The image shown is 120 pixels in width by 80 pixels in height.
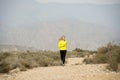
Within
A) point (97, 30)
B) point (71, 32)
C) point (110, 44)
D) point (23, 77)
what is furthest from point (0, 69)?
point (97, 30)

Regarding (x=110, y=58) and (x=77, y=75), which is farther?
(x=110, y=58)

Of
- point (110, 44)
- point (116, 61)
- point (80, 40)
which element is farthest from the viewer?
point (80, 40)

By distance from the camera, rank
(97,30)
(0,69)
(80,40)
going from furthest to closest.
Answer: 1. (97,30)
2. (80,40)
3. (0,69)

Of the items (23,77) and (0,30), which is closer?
(23,77)

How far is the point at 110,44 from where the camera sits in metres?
30.8

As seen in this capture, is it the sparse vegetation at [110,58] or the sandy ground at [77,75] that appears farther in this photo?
the sparse vegetation at [110,58]

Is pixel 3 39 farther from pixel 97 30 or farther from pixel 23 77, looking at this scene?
pixel 23 77

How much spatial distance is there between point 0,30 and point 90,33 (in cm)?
3859

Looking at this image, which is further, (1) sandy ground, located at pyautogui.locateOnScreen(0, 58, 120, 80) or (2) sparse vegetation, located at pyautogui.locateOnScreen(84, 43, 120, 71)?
(2) sparse vegetation, located at pyautogui.locateOnScreen(84, 43, 120, 71)

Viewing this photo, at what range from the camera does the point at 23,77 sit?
68.5 feet

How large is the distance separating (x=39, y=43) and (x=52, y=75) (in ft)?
435

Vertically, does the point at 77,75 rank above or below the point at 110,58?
below

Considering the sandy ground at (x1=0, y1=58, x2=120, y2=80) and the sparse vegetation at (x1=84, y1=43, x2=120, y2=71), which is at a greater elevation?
the sparse vegetation at (x1=84, y1=43, x2=120, y2=71)

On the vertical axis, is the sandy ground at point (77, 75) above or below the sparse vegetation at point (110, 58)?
below
